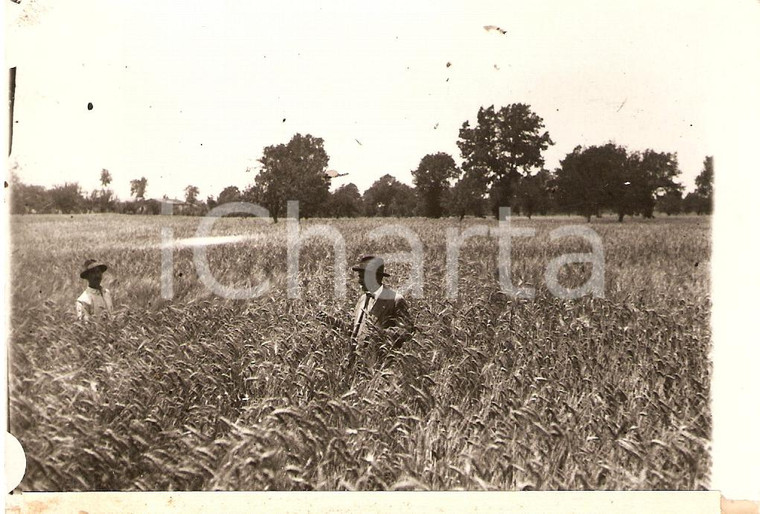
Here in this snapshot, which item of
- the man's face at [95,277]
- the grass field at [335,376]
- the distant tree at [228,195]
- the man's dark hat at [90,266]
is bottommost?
the grass field at [335,376]

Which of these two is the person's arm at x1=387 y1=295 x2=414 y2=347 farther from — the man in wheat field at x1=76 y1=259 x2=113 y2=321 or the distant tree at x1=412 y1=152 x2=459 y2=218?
the man in wheat field at x1=76 y1=259 x2=113 y2=321

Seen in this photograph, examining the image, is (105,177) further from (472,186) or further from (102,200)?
(472,186)

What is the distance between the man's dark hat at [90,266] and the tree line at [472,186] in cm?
44

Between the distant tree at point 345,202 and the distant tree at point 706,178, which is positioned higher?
the distant tree at point 706,178

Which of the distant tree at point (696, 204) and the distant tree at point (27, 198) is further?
the distant tree at point (696, 204)

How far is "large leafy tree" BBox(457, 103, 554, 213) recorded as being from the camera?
13.4ft

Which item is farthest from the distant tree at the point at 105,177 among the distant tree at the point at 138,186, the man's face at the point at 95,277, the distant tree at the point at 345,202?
the distant tree at the point at 345,202

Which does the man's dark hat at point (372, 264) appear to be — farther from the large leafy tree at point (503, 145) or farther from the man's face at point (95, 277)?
the man's face at point (95, 277)

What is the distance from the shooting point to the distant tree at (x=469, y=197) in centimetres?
523

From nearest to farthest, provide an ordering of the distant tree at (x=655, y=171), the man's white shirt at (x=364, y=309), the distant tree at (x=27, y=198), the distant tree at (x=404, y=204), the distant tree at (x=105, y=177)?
the distant tree at (x=27, y=198) < the man's white shirt at (x=364, y=309) < the distant tree at (x=105, y=177) < the distant tree at (x=655, y=171) < the distant tree at (x=404, y=204)

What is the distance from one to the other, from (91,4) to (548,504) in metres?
4.61

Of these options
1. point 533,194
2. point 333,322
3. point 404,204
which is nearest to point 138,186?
Answer: point 333,322

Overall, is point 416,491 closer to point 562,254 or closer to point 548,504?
point 548,504

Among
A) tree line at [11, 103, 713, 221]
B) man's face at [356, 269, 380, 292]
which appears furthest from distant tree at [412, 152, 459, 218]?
man's face at [356, 269, 380, 292]
